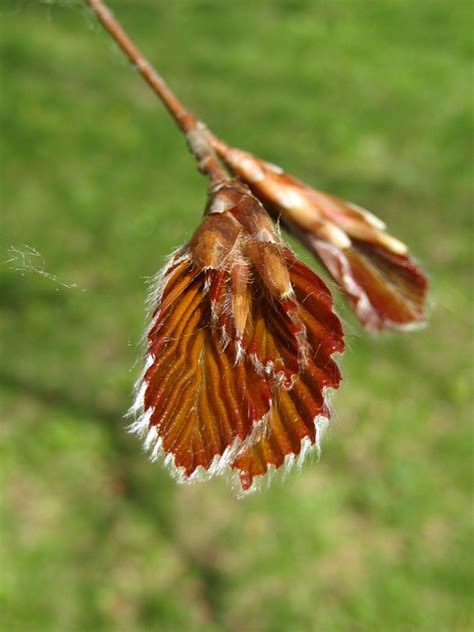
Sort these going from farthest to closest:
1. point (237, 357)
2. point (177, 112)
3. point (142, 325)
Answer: point (142, 325), point (177, 112), point (237, 357)

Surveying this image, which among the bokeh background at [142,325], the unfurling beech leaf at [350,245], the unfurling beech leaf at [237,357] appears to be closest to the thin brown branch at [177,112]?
the unfurling beech leaf at [350,245]

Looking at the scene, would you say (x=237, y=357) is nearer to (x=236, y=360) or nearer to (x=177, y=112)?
(x=236, y=360)

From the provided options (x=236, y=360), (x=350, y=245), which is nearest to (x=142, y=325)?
(x=350, y=245)

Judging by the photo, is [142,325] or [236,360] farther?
[142,325]

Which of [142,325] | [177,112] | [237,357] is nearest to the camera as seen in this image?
[237,357]

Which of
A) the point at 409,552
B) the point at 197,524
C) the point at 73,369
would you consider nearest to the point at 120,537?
the point at 197,524

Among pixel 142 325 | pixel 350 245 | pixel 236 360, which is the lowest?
pixel 236 360

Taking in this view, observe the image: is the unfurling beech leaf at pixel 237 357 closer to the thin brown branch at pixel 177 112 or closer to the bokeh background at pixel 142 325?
the thin brown branch at pixel 177 112

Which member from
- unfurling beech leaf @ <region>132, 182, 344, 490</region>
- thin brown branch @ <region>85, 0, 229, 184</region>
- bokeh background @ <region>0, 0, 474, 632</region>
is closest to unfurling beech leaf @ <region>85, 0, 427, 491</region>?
unfurling beech leaf @ <region>132, 182, 344, 490</region>

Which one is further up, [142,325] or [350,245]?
[142,325]
